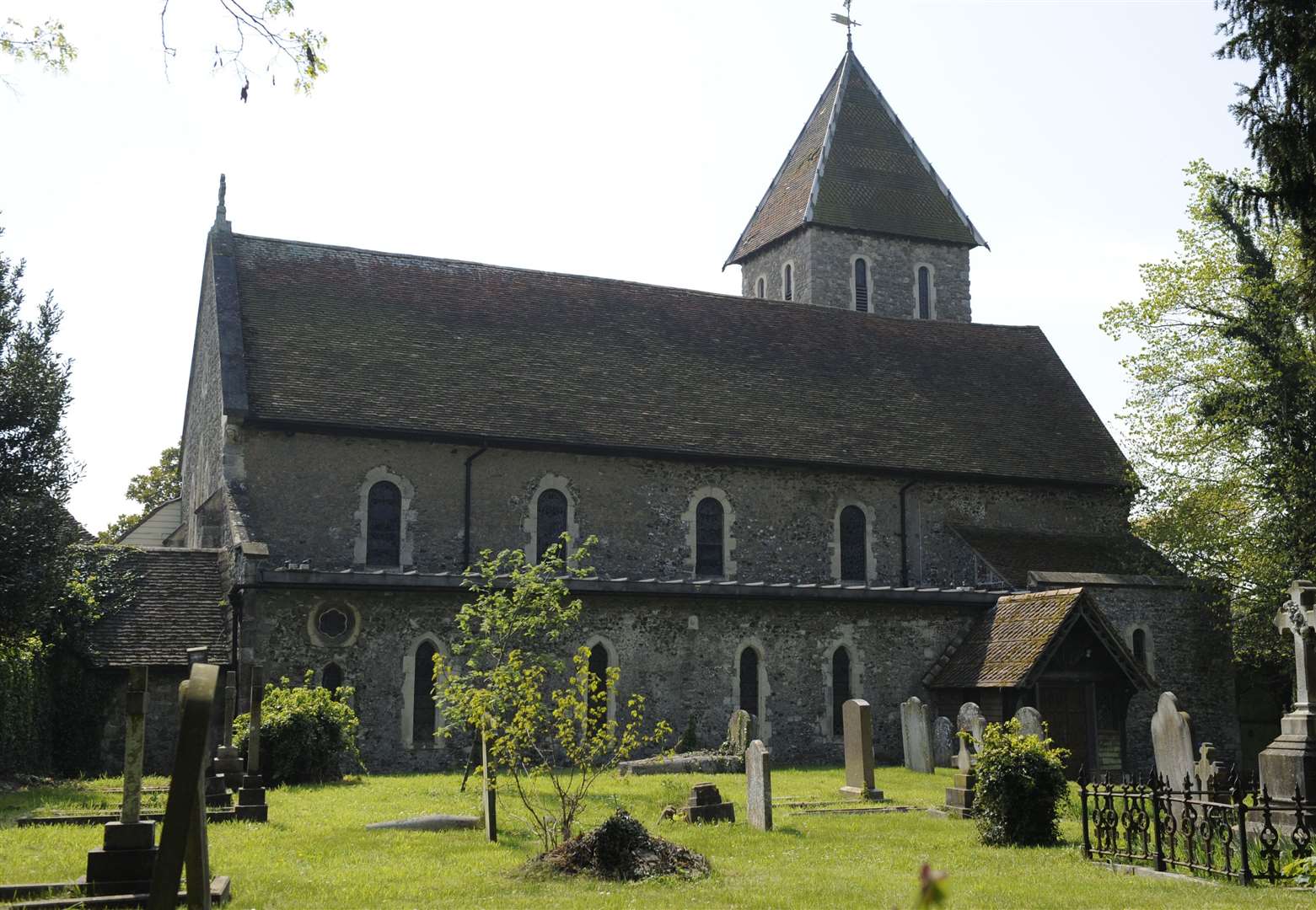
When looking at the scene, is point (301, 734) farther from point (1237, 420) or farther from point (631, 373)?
point (1237, 420)

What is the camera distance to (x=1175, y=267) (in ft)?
102

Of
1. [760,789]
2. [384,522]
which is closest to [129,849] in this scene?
[760,789]

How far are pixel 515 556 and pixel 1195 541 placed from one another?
59.8 feet

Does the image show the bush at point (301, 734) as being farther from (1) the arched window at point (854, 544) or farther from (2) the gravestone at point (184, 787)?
(1) the arched window at point (854, 544)

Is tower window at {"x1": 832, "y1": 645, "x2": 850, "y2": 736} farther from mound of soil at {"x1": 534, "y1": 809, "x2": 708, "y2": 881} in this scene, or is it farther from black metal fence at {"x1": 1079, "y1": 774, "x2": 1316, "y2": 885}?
mound of soil at {"x1": 534, "y1": 809, "x2": 708, "y2": 881}

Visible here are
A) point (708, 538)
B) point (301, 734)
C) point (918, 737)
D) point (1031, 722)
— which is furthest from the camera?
point (708, 538)

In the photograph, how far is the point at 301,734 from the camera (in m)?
18.7

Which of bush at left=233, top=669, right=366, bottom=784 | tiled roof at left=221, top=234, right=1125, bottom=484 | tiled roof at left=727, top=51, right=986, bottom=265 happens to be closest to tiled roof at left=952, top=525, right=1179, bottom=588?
tiled roof at left=221, top=234, right=1125, bottom=484

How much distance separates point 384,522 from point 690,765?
25.0 ft

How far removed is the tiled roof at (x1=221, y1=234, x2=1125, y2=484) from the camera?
2484 centimetres

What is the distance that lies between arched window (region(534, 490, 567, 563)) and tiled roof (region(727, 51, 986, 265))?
1647 centimetres

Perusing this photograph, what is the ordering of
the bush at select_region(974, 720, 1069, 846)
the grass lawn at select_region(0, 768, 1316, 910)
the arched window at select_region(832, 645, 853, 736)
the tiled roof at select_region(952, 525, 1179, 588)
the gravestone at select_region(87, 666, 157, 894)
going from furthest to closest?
1. the tiled roof at select_region(952, 525, 1179, 588)
2. the arched window at select_region(832, 645, 853, 736)
3. the bush at select_region(974, 720, 1069, 846)
4. the grass lawn at select_region(0, 768, 1316, 910)
5. the gravestone at select_region(87, 666, 157, 894)

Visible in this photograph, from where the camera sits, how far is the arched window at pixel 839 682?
24.8 meters

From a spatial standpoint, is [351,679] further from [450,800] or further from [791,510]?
[791,510]
